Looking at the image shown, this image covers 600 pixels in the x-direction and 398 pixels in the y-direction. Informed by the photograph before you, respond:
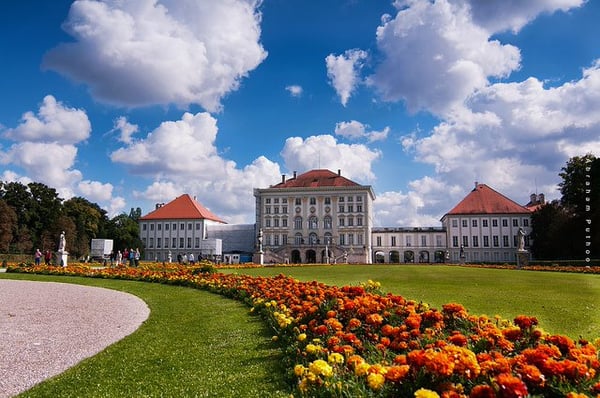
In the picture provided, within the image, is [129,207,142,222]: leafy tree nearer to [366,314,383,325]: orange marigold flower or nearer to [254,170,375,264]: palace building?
[254,170,375,264]: palace building

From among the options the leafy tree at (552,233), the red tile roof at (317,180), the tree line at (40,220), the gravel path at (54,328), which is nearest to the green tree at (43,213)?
the tree line at (40,220)

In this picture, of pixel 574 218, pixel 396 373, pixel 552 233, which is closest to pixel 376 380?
pixel 396 373

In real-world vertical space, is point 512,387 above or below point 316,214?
below

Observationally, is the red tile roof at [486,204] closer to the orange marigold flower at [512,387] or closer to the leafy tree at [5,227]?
the leafy tree at [5,227]

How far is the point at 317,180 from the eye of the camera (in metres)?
80.7

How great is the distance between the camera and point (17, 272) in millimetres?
26078

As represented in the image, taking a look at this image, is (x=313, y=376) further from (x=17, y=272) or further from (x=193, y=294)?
(x=17, y=272)

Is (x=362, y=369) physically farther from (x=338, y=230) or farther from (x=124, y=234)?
(x=124, y=234)

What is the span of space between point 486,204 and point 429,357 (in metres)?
78.3

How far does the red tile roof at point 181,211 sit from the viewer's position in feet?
283

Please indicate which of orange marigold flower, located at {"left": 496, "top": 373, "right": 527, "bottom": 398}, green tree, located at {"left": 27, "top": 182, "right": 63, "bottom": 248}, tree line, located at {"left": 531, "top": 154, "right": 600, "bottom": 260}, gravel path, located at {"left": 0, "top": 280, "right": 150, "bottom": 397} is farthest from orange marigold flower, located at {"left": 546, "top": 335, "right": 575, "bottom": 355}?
green tree, located at {"left": 27, "top": 182, "right": 63, "bottom": 248}

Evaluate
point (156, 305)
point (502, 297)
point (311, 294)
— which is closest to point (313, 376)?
point (311, 294)

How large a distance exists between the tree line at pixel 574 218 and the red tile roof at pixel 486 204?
1233cm

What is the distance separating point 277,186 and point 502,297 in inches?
2820
